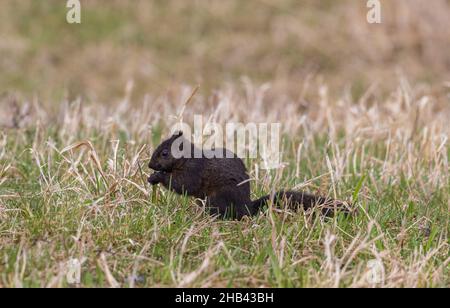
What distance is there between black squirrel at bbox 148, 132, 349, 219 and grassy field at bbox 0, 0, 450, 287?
129 millimetres

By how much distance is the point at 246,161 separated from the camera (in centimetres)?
684

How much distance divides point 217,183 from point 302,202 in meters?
0.61

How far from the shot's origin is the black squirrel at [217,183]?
17.7ft

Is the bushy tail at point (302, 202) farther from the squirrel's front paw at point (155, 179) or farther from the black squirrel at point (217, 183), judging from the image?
the squirrel's front paw at point (155, 179)

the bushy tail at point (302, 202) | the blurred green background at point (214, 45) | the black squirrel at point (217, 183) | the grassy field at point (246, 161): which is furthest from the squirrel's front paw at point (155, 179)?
the blurred green background at point (214, 45)

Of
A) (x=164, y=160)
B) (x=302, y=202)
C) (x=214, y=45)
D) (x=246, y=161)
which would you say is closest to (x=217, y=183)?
(x=164, y=160)

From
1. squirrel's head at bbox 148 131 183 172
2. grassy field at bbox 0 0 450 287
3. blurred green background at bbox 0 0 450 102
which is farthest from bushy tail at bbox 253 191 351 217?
blurred green background at bbox 0 0 450 102

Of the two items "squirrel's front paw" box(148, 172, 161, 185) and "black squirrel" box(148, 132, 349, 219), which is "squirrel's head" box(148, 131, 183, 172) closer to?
"black squirrel" box(148, 132, 349, 219)

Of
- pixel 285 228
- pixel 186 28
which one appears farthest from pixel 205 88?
pixel 285 228

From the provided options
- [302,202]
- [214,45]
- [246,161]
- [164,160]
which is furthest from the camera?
[214,45]

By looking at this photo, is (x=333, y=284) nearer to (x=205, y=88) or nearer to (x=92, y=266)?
(x=92, y=266)

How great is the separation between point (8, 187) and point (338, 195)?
2352 mm

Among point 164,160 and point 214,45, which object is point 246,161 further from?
point 214,45

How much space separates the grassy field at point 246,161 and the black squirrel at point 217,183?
13 centimetres
